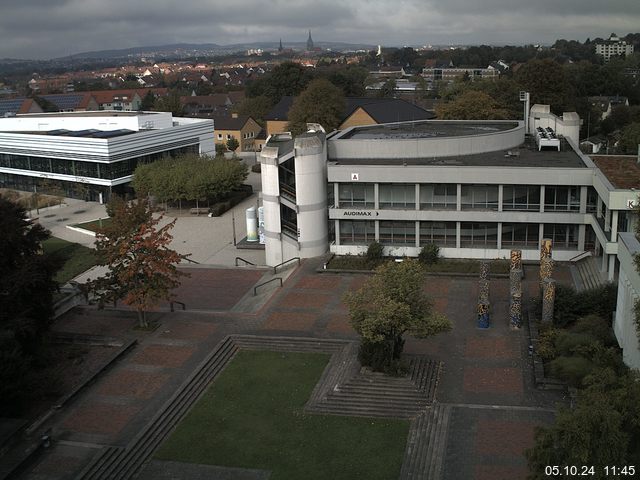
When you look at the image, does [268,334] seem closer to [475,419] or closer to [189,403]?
[189,403]

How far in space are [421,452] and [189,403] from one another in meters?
8.98

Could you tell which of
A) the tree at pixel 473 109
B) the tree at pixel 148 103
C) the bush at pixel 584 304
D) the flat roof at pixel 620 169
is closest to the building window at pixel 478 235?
the flat roof at pixel 620 169

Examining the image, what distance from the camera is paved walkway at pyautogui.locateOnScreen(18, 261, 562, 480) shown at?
23.0 meters

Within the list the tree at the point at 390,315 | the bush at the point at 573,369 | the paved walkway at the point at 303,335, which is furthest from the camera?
the tree at the point at 390,315

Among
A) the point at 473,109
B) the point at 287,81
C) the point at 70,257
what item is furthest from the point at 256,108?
the point at 70,257

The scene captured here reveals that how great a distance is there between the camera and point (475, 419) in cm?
2431

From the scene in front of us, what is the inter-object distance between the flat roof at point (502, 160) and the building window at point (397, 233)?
3865mm

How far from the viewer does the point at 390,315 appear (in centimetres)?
2602

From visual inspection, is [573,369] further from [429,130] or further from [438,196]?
[429,130]

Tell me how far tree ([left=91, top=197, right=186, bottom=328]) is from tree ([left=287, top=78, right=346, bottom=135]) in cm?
5023

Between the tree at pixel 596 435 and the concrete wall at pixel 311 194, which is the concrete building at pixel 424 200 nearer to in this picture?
the concrete wall at pixel 311 194

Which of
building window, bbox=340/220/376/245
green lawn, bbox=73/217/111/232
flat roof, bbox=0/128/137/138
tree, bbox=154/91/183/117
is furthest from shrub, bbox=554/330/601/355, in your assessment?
tree, bbox=154/91/183/117

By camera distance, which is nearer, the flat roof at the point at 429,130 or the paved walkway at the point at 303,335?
the paved walkway at the point at 303,335

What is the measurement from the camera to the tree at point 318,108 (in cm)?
8231
